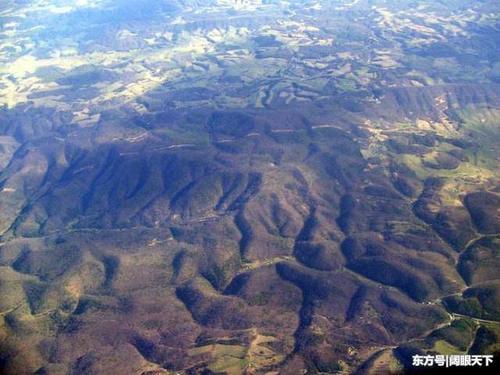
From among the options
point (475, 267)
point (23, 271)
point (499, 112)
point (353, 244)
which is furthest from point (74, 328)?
point (499, 112)

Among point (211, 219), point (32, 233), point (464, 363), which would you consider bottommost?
point (32, 233)

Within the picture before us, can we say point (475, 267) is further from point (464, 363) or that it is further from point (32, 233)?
point (32, 233)

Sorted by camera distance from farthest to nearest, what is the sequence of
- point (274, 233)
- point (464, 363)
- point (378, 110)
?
1. point (378, 110)
2. point (274, 233)
3. point (464, 363)

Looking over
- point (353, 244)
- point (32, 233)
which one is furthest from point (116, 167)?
point (353, 244)

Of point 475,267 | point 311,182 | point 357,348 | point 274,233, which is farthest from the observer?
point 311,182

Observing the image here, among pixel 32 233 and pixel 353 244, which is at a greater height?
pixel 353 244

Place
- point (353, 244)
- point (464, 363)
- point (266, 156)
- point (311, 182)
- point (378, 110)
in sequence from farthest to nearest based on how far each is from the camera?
point (378, 110)
point (266, 156)
point (311, 182)
point (353, 244)
point (464, 363)

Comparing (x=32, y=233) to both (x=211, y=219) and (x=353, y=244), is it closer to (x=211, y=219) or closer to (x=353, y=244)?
(x=211, y=219)

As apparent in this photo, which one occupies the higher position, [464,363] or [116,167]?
[464,363]

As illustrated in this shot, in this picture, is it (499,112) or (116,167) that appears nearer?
(116,167)
